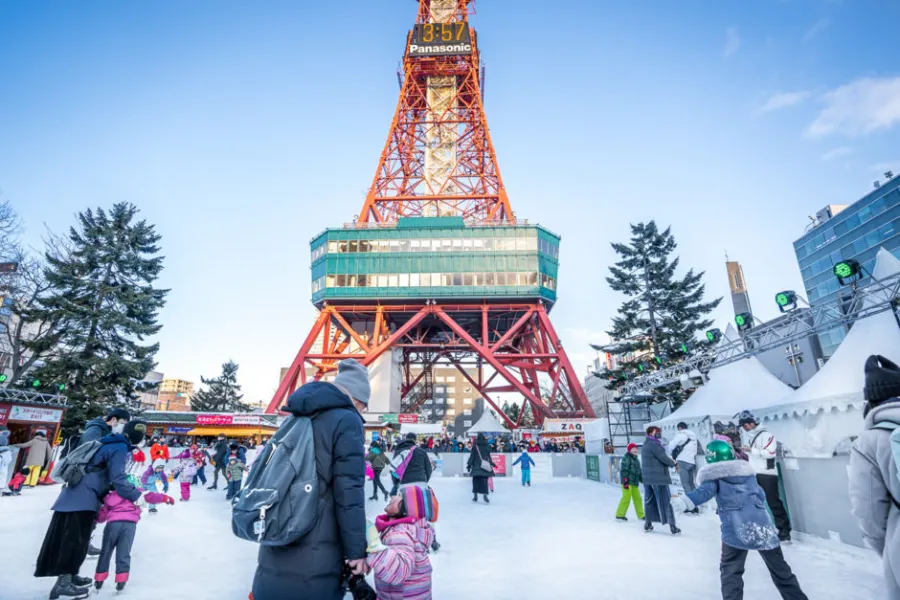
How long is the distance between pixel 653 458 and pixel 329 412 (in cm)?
682

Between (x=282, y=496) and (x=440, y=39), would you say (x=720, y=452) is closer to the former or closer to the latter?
(x=282, y=496)

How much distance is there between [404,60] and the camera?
1993 inches

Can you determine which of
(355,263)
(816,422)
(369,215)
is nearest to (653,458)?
(816,422)

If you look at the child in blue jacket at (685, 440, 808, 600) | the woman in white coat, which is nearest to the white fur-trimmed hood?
the child in blue jacket at (685, 440, 808, 600)

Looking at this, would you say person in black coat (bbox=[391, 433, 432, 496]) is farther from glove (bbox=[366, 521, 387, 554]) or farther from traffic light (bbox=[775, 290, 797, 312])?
traffic light (bbox=[775, 290, 797, 312])

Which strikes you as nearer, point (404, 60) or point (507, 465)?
point (507, 465)

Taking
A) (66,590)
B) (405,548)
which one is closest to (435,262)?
(66,590)

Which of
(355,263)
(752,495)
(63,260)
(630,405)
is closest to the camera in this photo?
(752,495)

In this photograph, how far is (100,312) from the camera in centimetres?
2247

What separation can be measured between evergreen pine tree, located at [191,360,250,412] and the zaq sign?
41.3 metres

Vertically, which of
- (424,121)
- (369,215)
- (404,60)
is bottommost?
(369,215)

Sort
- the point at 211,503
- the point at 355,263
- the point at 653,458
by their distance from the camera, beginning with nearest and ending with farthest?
the point at 653,458 < the point at 211,503 < the point at 355,263

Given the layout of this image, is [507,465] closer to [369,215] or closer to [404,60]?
[369,215]

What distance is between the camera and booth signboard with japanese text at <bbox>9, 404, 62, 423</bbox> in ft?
48.2
